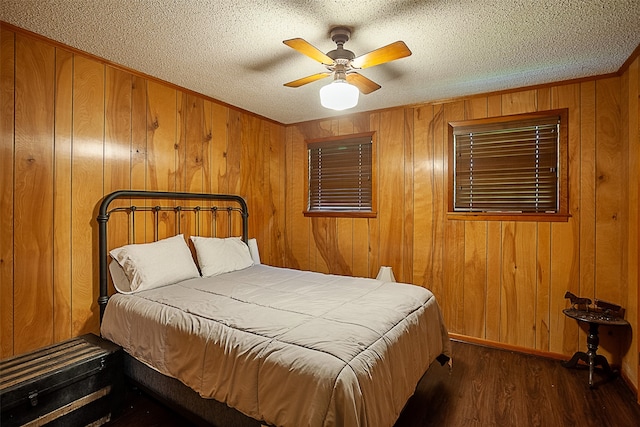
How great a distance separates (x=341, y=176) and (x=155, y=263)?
7.54 feet

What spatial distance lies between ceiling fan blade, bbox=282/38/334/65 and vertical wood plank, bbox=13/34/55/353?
1.72 metres

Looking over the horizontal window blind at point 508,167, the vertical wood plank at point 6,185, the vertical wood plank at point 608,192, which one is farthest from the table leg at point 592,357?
the vertical wood plank at point 6,185

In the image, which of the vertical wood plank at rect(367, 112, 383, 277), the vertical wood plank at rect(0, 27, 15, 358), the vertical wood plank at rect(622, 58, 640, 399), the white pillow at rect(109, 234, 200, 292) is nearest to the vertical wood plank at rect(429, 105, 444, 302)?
the vertical wood plank at rect(367, 112, 383, 277)

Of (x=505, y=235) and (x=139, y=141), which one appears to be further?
(x=505, y=235)

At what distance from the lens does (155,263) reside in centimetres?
252

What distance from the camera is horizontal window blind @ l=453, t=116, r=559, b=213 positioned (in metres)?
2.94

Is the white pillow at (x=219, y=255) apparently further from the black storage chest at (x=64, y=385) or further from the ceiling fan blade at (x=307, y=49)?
the ceiling fan blade at (x=307, y=49)

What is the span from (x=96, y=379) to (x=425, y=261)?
2913 millimetres

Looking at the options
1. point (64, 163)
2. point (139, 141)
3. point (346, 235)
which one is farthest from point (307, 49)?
point (346, 235)

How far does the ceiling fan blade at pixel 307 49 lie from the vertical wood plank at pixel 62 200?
1.68 metres

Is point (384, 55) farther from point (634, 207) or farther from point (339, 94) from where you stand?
point (634, 207)

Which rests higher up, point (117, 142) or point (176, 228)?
point (117, 142)

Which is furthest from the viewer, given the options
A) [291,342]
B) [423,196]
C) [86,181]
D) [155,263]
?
[423,196]

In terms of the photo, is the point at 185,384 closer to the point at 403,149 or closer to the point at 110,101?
the point at 110,101
